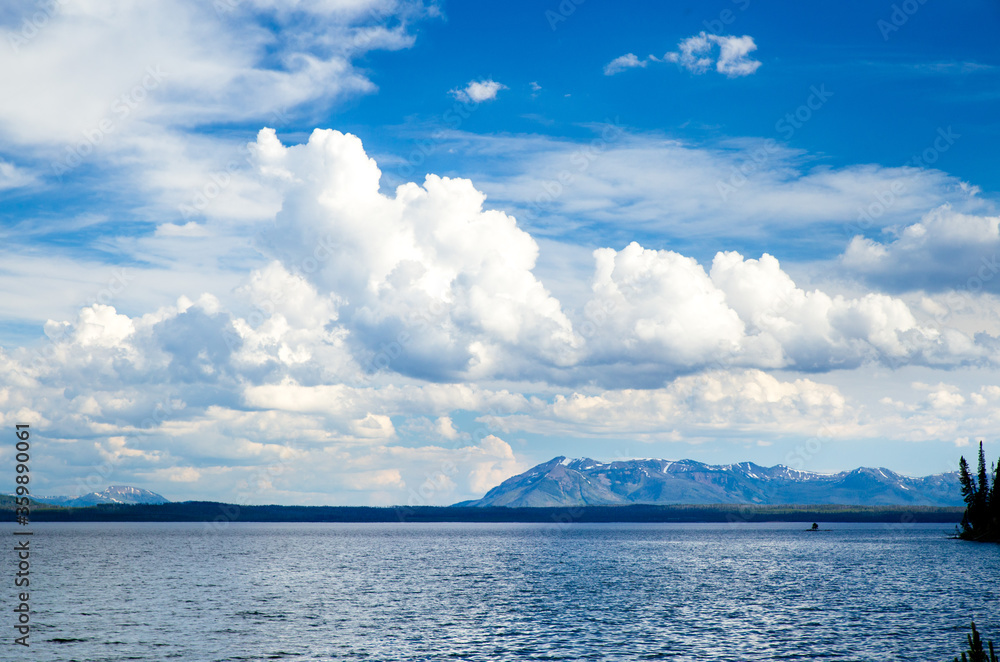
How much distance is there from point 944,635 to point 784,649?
16193 mm

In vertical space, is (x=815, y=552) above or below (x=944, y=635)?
below

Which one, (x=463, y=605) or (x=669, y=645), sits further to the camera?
(x=463, y=605)

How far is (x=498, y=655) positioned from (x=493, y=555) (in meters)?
140

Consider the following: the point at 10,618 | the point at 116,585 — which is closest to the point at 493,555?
the point at 116,585

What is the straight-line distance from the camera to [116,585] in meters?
106

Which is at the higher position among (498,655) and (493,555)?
(498,655)

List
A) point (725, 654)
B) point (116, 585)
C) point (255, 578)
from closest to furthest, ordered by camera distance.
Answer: point (725, 654) → point (116, 585) → point (255, 578)

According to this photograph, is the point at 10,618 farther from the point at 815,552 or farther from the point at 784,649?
the point at 815,552

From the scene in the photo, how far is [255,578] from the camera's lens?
4707 inches

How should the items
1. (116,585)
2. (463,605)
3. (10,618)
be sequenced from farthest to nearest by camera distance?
(116,585) → (463,605) → (10,618)

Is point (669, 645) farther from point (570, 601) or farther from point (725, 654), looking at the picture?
point (570, 601)

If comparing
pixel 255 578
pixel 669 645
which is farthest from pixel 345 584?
pixel 669 645

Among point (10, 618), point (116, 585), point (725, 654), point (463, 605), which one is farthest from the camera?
point (116, 585)

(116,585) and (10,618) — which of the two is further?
(116,585)
